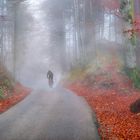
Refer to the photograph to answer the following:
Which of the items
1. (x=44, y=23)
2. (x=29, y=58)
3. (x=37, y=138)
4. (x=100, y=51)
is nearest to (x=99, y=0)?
(x=100, y=51)

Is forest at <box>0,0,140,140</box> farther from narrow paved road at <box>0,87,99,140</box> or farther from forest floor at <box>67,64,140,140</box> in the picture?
narrow paved road at <box>0,87,99,140</box>

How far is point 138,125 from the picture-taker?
11.5 metres

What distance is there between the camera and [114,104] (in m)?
17.2

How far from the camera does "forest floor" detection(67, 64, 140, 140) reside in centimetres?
1065

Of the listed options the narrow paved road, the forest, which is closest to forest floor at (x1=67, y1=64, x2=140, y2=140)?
the forest

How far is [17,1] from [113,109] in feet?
74.2

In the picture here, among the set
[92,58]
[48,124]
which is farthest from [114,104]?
[92,58]

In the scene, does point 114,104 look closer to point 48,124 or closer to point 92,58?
point 48,124

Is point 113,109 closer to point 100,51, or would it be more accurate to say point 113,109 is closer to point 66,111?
point 66,111

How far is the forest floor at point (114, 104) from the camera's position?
10.6 meters

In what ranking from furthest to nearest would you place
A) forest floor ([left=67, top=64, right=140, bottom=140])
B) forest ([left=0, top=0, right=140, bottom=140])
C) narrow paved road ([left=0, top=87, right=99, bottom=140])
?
forest ([left=0, top=0, right=140, bottom=140]) < forest floor ([left=67, top=64, right=140, bottom=140]) < narrow paved road ([left=0, top=87, right=99, bottom=140])

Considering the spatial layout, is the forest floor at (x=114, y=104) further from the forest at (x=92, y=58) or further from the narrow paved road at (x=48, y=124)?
the narrow paved road at (x=48, y=124)

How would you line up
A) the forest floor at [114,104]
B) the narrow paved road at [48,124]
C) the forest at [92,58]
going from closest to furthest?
the narrow paved road at [48,124], the forest floor at [114,104], the forest at [92,58]

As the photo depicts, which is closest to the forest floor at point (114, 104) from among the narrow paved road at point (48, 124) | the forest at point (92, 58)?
the forest at point (92, 58)
